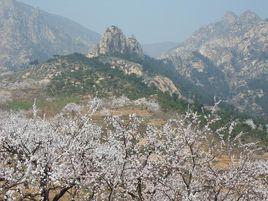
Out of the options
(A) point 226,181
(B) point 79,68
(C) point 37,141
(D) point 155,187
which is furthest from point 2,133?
(B) point 79,68

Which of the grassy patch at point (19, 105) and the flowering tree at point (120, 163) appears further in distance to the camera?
the grassy patch at point (19, 105)

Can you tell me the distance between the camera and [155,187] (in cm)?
1788

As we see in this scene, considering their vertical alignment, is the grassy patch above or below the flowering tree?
below

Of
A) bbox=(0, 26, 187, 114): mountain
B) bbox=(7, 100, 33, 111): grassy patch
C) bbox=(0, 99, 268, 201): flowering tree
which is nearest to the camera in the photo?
bbox=(0, 99, 268, 201): flowering tree

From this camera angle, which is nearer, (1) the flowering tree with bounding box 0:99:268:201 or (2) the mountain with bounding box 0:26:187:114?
(1) the flowering tree with bounding box 0:99:268:201

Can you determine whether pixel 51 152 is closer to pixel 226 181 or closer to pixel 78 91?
pixel 226 181


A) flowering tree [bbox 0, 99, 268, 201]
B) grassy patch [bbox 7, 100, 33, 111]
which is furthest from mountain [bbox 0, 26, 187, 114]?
flowering tree [bbox 0, 99, 268, 201]

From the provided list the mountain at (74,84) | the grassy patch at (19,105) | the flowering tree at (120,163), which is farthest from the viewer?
the mountain at (74,84)

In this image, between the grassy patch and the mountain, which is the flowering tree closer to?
the mountain

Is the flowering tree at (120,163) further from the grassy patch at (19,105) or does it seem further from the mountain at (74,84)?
the grassy patch at (19,105)

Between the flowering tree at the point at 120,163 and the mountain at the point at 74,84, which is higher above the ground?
the flowering tree at the point at 120,163

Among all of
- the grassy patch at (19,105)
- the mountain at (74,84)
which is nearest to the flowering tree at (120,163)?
the mountain at (74,84)

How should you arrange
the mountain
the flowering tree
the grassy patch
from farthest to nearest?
the mountain, the grassy patch, the flowering tree

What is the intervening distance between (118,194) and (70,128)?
427 cm
